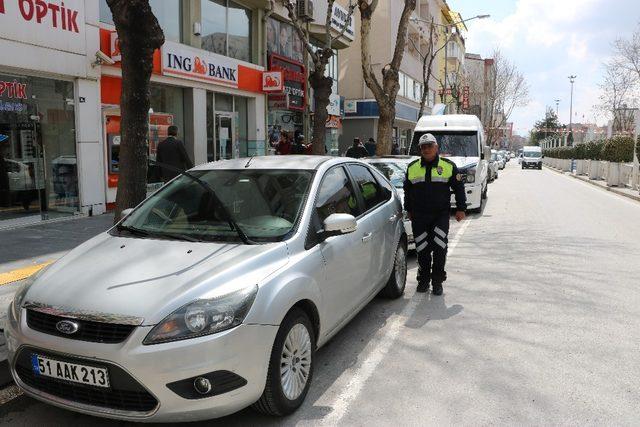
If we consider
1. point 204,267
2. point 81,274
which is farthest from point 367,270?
point 81,274

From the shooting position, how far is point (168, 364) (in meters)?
2.80

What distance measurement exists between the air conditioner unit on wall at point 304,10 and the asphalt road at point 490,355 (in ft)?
43.9

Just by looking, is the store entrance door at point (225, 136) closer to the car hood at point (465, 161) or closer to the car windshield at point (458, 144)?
the car windshield at point (458, 144)

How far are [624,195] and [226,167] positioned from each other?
62.4 ft

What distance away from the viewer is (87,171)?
11.0 metres

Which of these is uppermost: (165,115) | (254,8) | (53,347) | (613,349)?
(254,8)

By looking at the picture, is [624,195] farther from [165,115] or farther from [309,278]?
[309,278]

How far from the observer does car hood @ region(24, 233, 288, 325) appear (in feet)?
9.68

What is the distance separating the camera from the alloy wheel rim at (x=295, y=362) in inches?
131

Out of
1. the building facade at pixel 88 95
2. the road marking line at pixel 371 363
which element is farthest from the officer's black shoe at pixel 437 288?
the building facade at pixel 88 95

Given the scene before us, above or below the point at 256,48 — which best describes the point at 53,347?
below

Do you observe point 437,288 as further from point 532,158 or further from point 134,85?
point 532,158

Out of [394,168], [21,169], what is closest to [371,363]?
[394,168]

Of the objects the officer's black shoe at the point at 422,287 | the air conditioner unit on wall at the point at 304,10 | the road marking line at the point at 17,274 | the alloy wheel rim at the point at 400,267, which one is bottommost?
the officer's black shoe at the point at 422,287
